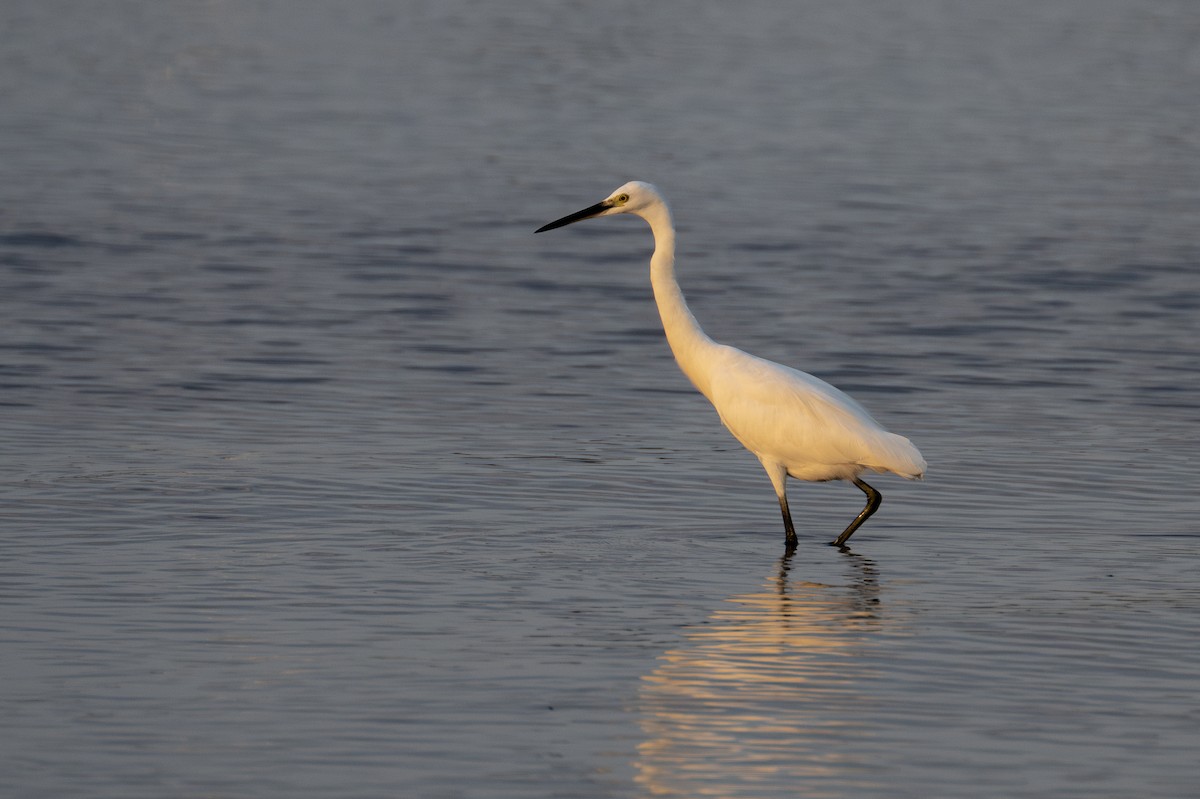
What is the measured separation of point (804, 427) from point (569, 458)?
2.00 metres

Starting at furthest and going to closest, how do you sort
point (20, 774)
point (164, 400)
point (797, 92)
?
point (797, 92)
point (164, 400)
point (20, 774)

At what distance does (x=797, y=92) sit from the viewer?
114ft

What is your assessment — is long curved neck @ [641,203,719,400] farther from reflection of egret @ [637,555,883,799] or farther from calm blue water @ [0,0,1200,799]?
reflection of egret @ [637,555,883,799]

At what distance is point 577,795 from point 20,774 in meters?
1.83

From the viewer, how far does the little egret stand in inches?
418

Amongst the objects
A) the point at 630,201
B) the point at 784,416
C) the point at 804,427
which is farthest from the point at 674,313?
the point at 804,427

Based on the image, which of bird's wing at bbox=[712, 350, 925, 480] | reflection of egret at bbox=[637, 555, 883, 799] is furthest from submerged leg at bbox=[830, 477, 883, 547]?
reflection of egret at bbox=[637, 555, 883, 799]

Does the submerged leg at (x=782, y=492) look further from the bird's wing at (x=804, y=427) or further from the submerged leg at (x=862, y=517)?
the submerged leg at (x=862, y=517)

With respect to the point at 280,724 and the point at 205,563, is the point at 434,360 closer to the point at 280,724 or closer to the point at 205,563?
the point at 205,563

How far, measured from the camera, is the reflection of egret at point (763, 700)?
6789 mm

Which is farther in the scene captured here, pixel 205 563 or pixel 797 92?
pixel 797 92

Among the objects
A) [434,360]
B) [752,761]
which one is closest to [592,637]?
A: [752,761]

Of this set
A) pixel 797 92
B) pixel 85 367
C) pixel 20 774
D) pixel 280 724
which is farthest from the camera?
pixel 797 92

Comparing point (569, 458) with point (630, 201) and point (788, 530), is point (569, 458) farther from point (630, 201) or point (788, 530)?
point (788, 530)
